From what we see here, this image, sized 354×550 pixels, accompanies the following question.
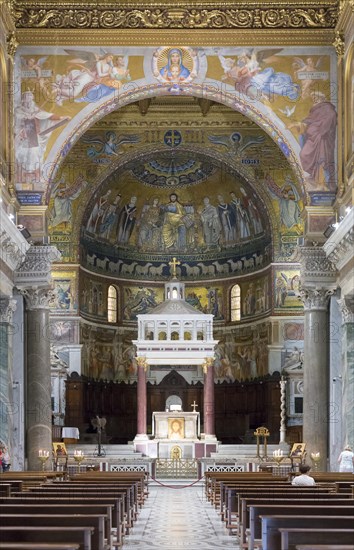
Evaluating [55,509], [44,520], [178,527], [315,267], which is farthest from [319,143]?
[44,520]

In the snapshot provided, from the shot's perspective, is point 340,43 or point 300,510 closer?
point 300,510

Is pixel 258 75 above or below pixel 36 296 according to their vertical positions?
above

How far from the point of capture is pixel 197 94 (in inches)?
1407

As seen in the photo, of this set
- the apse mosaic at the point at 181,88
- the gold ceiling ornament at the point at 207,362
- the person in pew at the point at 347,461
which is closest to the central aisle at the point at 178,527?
the person in pew at the point at 347,461

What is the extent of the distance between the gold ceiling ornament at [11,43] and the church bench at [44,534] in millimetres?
25014

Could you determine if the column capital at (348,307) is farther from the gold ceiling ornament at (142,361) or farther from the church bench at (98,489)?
the gold ceiling ornament at (142,361)

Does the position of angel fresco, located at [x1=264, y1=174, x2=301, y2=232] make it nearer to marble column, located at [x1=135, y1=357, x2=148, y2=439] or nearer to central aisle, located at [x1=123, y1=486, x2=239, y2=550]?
marble column, located at [x1=135, y1=357, x2=148, y2=439]

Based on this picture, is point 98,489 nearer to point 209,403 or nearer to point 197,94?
point 197,94

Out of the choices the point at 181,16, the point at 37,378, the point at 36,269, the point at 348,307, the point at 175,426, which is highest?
the point at 181,16

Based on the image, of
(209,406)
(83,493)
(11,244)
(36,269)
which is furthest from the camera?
(209,406)

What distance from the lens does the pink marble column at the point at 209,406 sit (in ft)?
145

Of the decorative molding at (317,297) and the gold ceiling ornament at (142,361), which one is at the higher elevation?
the decorative molding at (317,297)

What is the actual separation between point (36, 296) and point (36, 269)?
2.77ft

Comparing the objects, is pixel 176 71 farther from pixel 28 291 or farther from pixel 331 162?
pixel 28 291
